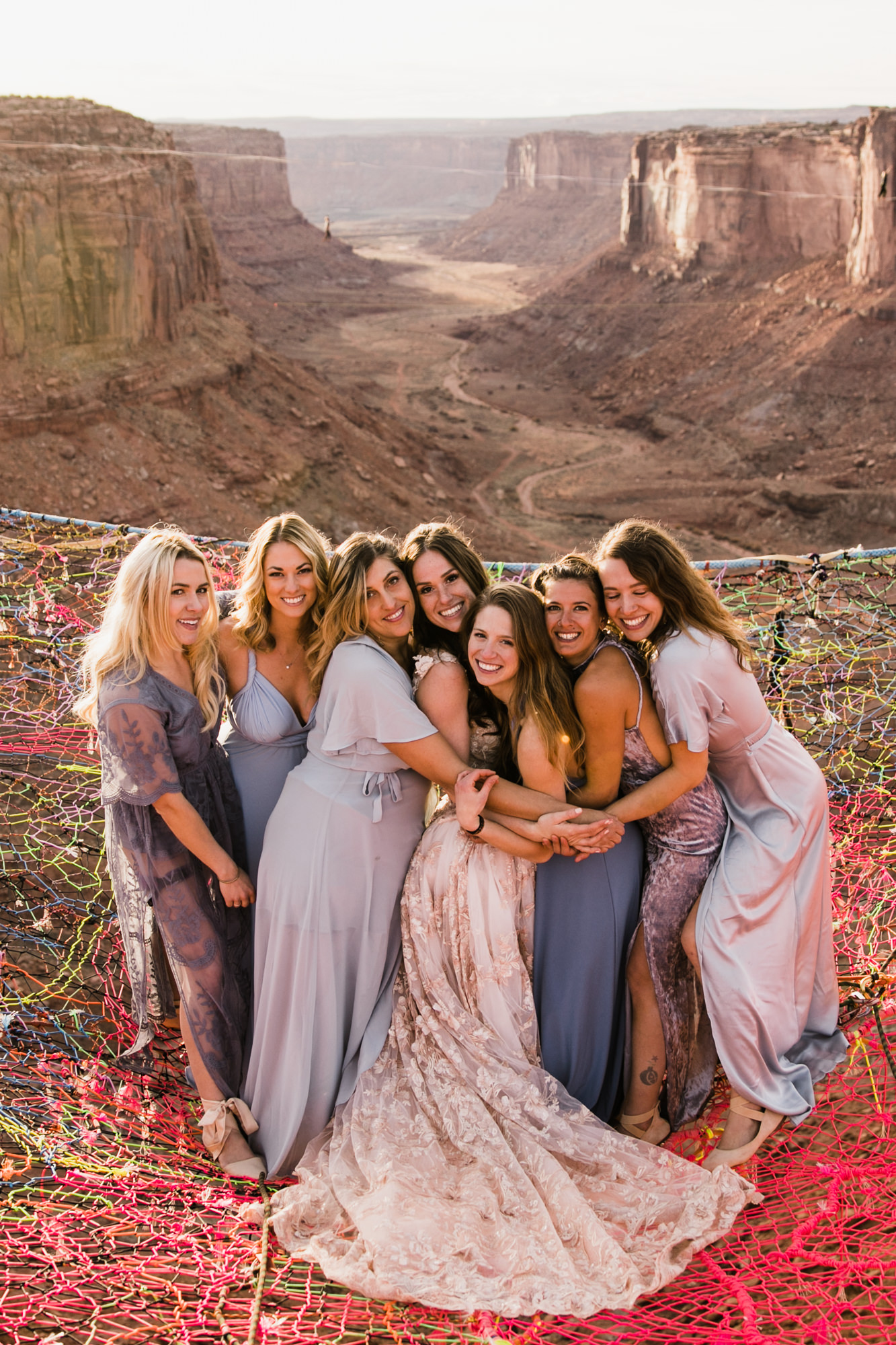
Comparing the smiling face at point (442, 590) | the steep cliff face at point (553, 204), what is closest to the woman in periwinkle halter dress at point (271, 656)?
the smiling face at point (442, 590)

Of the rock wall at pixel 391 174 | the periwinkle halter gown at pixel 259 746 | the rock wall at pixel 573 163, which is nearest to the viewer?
the periwinkle halter gown at pixel 259 746

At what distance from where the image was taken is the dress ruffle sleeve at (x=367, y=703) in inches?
137

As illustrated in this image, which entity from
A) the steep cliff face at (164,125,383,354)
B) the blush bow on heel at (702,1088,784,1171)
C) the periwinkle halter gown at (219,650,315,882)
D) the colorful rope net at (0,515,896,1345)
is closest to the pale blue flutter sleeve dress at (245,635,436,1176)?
the periwinkle halter gown at (219,650,315,882)

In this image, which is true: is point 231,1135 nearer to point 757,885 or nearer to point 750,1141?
point 750,1141

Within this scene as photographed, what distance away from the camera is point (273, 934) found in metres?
3.64

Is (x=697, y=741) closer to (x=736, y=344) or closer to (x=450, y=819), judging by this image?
(x=450, y=819)

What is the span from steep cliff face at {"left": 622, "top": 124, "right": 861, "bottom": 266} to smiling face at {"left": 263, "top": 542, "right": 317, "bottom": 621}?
1144 inches

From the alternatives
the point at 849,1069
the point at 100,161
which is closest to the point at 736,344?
the point at 100,161

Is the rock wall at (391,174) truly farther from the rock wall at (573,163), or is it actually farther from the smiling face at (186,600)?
the smiling face at (186,600)

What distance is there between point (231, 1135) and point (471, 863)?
1275 mm

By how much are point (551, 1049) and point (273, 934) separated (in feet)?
3.37

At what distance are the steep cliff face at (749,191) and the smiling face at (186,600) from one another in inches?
1153

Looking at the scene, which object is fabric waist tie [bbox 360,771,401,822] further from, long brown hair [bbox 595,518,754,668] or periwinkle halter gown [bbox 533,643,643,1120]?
long brown hair [bbox 595,518,754,668]

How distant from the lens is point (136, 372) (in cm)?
1608
